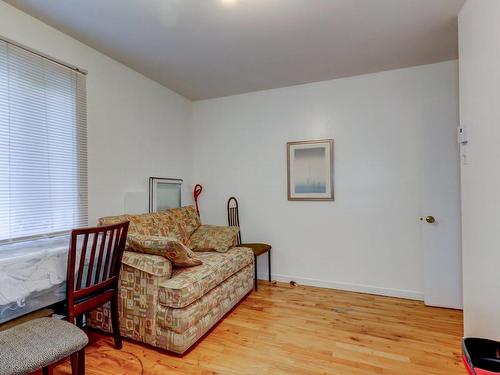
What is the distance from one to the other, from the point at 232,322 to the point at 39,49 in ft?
9.04

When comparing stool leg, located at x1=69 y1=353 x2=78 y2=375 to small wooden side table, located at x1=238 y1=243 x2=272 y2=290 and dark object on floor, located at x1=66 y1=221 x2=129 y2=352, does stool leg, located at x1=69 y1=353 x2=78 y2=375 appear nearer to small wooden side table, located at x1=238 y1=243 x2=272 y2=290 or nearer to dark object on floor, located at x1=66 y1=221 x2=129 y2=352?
dark object on floor, located at x1=66 y1=221 x2=129 y2=352

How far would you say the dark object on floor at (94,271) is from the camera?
1.67 metres

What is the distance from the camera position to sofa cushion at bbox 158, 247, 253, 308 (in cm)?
196

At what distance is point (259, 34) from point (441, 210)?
7.97 ft

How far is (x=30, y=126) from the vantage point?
6.92 ft

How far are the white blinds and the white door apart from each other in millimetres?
3313

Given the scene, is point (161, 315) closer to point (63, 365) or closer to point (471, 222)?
point (63, 365)

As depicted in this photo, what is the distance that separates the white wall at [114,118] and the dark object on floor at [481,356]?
2.80m

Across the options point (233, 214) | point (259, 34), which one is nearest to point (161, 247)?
point (233, 214)

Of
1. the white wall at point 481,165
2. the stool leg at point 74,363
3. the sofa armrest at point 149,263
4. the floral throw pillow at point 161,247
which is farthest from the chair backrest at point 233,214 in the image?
the white wall at point 481,165

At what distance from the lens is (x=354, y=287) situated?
3217 mm

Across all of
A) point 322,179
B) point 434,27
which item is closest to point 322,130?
point 322,179

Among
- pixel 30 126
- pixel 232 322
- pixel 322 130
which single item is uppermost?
pixel 322 130

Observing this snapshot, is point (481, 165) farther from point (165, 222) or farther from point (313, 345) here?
point (165, 222)
